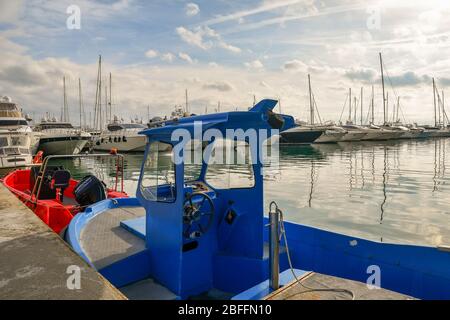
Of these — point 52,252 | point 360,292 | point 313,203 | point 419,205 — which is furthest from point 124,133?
point 360,292

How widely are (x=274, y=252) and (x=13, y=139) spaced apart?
3215 cm

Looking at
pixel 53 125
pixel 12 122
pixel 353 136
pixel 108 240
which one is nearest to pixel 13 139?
pixel 12 122

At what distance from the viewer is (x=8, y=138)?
91.5 ft

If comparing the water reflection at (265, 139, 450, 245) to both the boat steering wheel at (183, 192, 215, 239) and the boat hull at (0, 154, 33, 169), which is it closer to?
the boat steering wheel at (183, 192, 215, 239)

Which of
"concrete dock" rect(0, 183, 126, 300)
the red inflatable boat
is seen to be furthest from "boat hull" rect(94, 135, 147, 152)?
"concrete dock" rect(0, 183, 126, 300)

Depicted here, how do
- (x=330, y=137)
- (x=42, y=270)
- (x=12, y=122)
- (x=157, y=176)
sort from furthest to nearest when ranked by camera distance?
(x=330, y=137) < (x=12, y=122) < (x=157, y=176) < (x=42, y=270)

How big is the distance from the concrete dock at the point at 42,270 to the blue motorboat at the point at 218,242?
47 centimetres

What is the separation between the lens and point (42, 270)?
13.8 ft

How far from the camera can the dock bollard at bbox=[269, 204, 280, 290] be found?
11.7 ft

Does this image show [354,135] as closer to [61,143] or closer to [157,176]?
[61,143]

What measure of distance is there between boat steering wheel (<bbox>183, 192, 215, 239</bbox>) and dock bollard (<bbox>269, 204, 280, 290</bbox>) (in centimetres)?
133

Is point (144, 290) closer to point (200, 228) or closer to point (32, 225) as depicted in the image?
point (200, 228)

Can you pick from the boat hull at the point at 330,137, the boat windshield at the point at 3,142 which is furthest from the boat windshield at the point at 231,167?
the boat hull at the point at 330,137
